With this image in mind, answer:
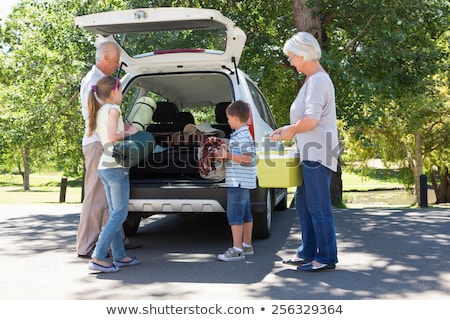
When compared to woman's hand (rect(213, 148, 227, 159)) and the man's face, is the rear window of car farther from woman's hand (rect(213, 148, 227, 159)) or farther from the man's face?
woman's hand (rect(213, 148, 227, 159))

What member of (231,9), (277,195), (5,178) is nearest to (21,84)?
(231,9)

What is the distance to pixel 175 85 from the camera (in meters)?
7.57

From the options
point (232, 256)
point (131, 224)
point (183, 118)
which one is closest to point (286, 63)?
point (183, 118)

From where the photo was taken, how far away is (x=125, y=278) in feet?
15.5

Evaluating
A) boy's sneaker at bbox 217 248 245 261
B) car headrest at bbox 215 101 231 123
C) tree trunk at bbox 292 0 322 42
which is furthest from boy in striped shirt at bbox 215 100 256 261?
tree trunk at bbox 292 0 322 42

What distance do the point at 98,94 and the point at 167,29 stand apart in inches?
62.9

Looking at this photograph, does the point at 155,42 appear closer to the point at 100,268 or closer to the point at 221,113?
the point at 221,113

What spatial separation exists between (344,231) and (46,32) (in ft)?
40.4

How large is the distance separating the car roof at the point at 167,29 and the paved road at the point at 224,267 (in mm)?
2028

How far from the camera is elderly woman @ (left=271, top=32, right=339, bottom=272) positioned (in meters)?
4.60

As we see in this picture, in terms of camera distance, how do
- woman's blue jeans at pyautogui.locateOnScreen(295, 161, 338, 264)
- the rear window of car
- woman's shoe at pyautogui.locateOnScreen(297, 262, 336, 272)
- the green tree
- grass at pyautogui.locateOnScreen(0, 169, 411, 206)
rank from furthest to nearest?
grass at pyautogui.locateOnScreen(0, 169, 411, 206) → the green tree → the rear window of car → woman's shoe at pyautogui.locateOnScreen(297, 262, 336, 272) → woman's blue jeans at pyautogui.locateOnScreen(295, 161, 338, 264)

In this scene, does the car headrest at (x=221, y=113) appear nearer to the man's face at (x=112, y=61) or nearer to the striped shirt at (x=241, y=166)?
the striped shirt at (x=241, y=166)

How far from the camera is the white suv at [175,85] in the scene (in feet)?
18.1

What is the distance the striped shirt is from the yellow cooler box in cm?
22
